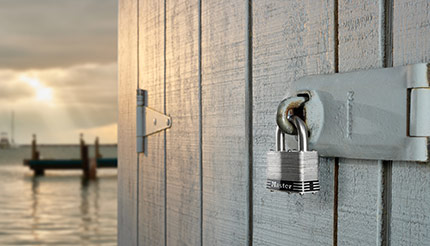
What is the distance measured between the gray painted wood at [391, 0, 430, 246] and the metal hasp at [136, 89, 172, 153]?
0.62 meters

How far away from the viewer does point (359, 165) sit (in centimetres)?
56

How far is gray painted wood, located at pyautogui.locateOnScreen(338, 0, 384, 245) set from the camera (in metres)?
0.54

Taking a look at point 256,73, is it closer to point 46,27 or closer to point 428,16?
point 428,16

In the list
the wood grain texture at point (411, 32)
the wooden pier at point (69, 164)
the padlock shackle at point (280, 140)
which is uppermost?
the wood grain texture at point (411, 32)

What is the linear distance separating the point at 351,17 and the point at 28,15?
2151 cm

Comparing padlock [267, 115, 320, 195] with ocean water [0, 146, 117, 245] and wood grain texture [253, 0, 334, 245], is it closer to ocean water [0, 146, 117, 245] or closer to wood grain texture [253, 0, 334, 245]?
wood grain texture [253, 0, 334, 245]

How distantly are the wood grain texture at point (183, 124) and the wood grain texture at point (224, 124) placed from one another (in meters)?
0.03

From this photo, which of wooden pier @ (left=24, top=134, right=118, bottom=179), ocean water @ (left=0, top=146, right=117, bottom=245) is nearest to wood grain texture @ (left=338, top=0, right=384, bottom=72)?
ocean water @ (left=0, top=146, right=117, bottom=245)

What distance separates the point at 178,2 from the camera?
3.25ft

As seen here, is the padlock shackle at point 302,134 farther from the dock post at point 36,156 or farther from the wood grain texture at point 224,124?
the dock post at point 36,156

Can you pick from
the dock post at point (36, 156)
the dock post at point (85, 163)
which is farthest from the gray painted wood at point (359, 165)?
the dock post at point (36, 156)

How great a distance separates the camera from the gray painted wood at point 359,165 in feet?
1.78

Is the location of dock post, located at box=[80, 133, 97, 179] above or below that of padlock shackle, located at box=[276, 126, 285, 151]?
below

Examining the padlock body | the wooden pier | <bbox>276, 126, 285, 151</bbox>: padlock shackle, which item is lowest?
the wooden pier
